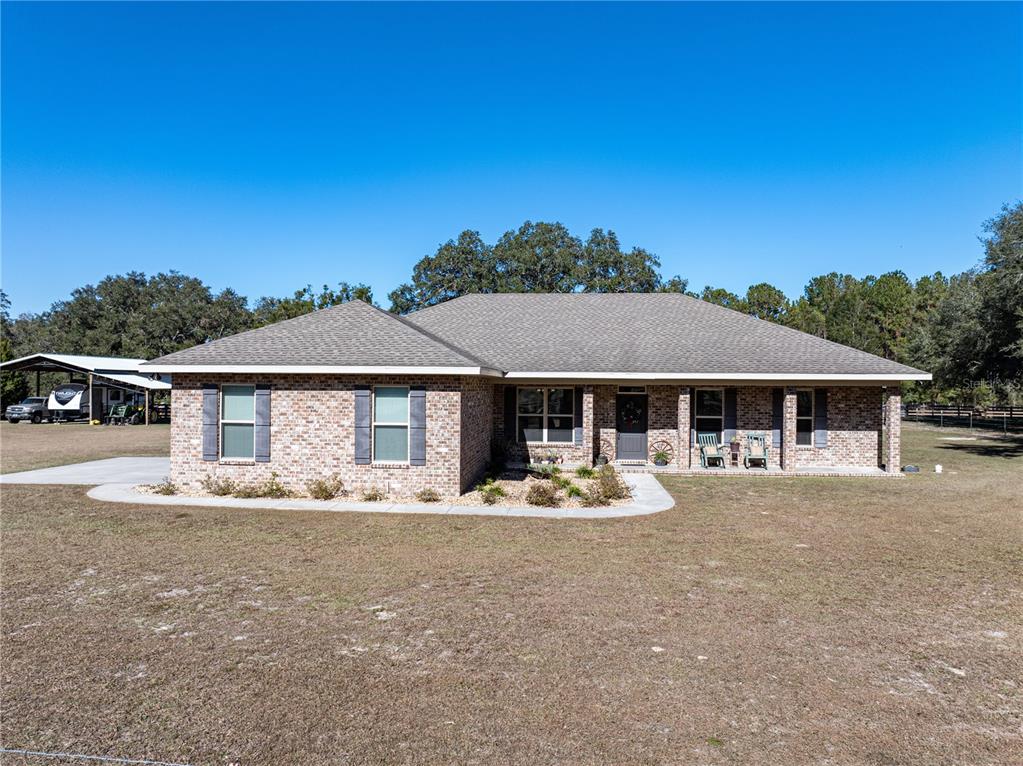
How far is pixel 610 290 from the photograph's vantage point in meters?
48.8

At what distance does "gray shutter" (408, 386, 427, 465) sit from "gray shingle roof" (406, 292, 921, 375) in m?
4.54

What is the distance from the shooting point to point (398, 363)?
1262 centimetres

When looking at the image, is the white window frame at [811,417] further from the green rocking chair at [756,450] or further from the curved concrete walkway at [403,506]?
the curved concrete walkway at [403,506]

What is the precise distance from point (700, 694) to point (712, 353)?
1410 cm

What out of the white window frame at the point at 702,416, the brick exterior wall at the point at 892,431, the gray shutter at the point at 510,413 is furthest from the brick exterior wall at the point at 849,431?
the gray shutter at the point at 510,413

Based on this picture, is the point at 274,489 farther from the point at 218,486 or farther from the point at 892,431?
the point at 892,431

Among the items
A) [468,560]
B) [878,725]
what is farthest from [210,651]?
[878,725]

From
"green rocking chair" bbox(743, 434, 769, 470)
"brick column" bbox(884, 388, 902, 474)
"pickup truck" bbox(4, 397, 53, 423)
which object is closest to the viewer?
"brick column" bbox(884, 388, 902, 474)

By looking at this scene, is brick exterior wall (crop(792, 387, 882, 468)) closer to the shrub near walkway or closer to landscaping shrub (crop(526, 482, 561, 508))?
the shrub near walkway

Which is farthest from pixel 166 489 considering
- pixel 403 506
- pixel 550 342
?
pixel 550 342

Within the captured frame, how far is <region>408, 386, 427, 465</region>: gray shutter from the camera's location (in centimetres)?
1280

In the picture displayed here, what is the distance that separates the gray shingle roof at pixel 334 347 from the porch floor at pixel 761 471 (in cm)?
648

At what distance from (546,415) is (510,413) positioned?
1054 millimetres

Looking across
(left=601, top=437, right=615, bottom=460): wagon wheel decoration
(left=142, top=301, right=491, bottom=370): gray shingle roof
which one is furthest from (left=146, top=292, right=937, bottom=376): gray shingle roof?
(left=601, top=437, right=615, bottom=460): wagon wheel decoration
